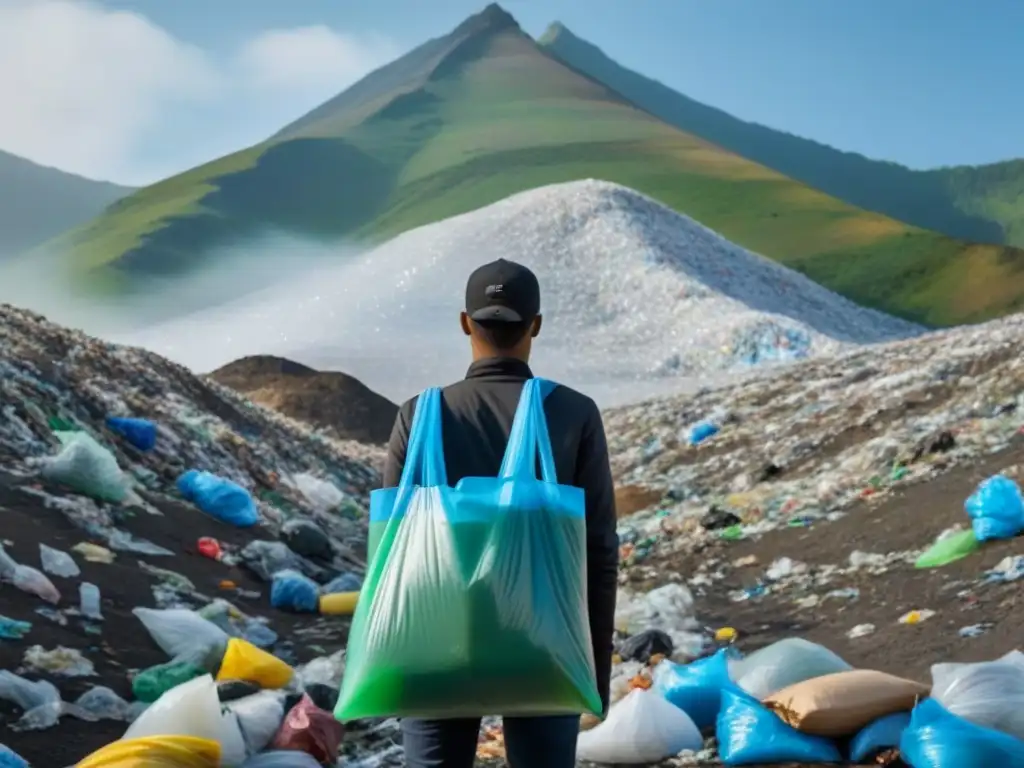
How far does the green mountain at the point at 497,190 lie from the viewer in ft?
86.5

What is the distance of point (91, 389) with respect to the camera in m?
7.33

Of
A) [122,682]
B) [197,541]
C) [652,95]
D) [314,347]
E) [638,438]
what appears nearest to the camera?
[122,682]

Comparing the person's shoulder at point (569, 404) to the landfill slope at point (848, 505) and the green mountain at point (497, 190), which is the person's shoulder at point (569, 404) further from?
the green mountain at point (497, 190)

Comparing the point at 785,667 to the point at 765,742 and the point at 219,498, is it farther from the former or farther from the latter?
the point at 219,498

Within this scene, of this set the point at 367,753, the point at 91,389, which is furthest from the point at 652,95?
the point at 367,753

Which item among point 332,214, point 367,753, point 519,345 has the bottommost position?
point 367,753

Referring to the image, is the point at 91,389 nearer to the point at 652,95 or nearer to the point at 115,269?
the point at 115,269

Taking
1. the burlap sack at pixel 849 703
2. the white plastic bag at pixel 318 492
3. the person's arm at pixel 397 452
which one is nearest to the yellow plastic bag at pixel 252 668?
the burlap sack at pixel 849 703

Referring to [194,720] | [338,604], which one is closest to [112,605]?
[338,604]

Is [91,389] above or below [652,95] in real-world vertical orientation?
below

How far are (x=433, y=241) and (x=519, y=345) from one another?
20816 millimetres

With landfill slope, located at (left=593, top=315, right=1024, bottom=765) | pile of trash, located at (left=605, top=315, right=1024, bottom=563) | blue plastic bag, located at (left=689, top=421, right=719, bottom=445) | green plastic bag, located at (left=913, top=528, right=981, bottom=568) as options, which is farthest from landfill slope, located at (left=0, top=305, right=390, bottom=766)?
blue plastic bag, located at (left=689, top=421, right=719, bottom=445)

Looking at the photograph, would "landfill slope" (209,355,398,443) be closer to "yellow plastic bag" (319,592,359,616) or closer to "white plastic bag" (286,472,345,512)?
"white plastic bag" (286,472,345,512)

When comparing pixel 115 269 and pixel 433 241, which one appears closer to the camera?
pixel 433 241
